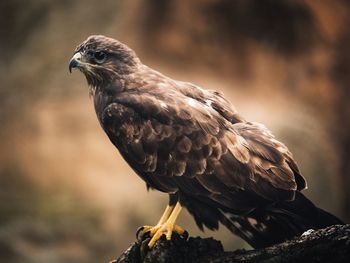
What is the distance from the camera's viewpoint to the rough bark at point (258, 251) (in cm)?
338

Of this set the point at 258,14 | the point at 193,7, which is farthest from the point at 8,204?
the point at 258,14

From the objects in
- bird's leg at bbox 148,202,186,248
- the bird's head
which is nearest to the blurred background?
the bird's head

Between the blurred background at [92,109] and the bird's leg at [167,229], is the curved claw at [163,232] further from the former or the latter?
Answer: the blurred background at [92,109]

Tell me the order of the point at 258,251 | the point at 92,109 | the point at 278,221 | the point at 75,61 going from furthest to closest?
1. the point at 92,109
2. the point at 75,61
3. the point at 278,221
4. the point at 258,251

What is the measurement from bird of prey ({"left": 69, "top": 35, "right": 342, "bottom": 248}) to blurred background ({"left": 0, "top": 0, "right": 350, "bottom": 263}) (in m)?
3.40

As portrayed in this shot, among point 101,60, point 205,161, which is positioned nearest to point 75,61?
point 101,60

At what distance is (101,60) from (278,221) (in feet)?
5.10

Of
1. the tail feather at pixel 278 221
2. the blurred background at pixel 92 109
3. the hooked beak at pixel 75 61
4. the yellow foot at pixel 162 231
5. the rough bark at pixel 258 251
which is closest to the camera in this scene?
the rough bark at pixel 258 251

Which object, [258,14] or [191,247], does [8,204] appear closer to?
[258,14]

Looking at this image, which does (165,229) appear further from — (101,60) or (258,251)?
(101,60)

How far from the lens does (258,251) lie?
12.0ft

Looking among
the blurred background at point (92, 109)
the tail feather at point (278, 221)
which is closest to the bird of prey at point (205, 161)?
the tail feather at point (278, 221)

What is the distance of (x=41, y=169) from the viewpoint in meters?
8.10

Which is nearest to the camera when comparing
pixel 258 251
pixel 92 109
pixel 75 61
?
pixel 258 251
